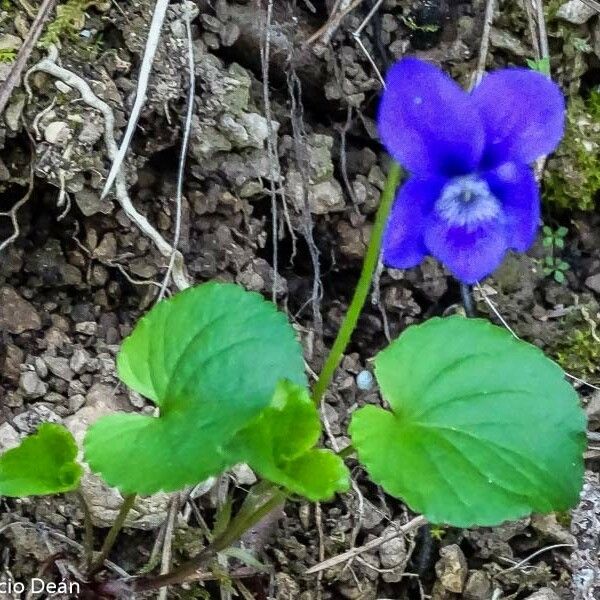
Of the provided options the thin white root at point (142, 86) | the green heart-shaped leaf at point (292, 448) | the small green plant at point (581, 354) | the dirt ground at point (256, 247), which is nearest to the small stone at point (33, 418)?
the dirt ground at point (256, 247)

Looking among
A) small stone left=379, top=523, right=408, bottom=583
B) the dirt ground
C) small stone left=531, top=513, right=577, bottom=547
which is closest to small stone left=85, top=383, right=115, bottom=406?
the dirt ground

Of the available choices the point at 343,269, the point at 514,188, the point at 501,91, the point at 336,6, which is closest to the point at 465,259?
the point at 514,188

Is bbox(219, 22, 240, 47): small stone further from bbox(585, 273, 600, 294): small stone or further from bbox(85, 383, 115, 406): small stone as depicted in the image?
bbox(585, 273, 600, 294): small stone

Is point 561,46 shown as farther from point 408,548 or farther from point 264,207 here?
point 408,548

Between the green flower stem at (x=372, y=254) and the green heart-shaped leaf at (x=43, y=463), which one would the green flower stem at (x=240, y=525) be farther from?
the green heart-shaped leaf at (x=43, y=463)

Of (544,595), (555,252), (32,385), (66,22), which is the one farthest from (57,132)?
(544,595)

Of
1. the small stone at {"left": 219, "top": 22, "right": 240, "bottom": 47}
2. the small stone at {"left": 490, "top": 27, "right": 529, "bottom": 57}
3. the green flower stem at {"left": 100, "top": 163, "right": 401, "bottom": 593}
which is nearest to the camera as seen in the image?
the green flower stem at {"left": 100, "top": 163, "right": 401, "bottom": 593}
